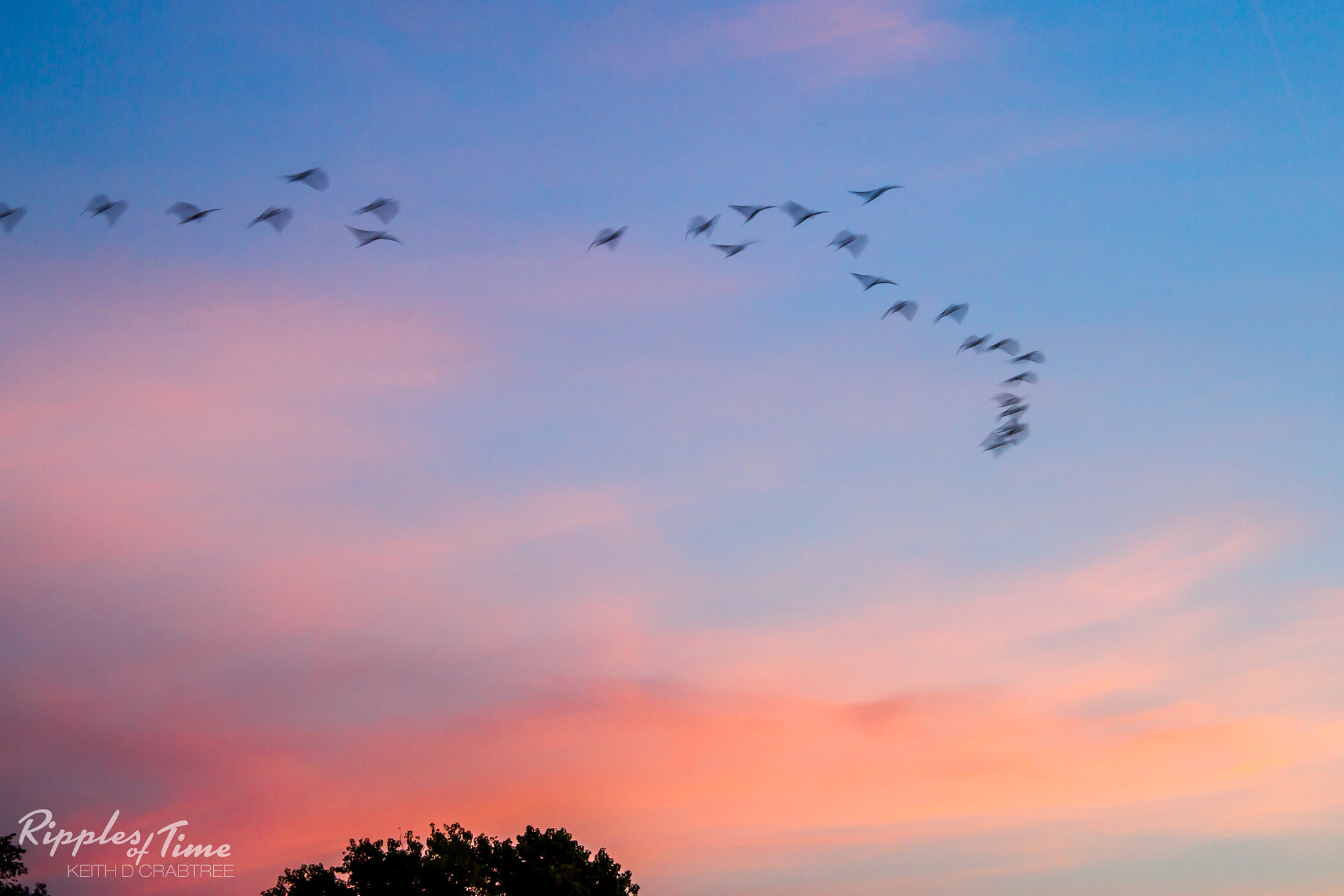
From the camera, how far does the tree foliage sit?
199 feet

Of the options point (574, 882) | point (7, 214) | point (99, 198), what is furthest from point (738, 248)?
point (574, 882)

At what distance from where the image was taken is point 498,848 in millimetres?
63875

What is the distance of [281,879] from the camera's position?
208ft

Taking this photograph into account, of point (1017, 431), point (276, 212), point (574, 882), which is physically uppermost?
point (276, 212)

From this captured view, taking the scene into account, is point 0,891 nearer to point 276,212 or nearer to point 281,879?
point 281,879

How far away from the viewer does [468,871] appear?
61219 mm

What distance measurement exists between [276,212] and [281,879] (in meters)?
52.3

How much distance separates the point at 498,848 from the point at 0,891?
2602 cm

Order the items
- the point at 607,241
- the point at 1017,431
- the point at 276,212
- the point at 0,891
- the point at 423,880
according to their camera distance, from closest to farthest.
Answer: the point at 276,212 < the point at 607,241 < the point at 1017,431 < the point at 0,891 < the point at 423,880

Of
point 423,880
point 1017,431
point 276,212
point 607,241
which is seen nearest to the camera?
point 276,212

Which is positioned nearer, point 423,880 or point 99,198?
point 99,198

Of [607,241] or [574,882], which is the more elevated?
[607,241]

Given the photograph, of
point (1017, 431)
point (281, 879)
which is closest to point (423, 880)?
point (281, 879)

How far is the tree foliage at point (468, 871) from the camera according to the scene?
60.6 meters
